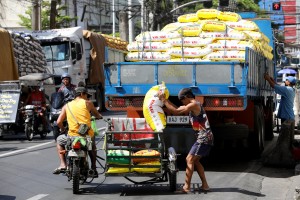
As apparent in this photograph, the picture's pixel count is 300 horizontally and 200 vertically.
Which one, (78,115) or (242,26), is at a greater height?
(242,26)

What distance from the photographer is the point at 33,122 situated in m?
18.9

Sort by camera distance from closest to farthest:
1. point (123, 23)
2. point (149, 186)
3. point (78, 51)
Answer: point (149, 186)
point (78, 51)
point (123, 23)

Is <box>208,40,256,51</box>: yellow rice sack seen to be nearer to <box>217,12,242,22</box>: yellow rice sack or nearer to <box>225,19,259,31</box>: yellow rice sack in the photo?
<box>225,19,259,31</box>: yellow rice sack

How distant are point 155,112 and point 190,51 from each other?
2500mm

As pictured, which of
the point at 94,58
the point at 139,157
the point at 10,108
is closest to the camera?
the point at 139,157

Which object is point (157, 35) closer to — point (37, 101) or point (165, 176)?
point (165, 176)

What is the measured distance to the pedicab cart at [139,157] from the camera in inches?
389

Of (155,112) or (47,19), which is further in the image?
(47,19)

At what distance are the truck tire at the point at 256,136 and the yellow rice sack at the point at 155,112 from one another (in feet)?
12.1

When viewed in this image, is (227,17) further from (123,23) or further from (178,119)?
(123,23)

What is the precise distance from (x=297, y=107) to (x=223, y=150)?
19.6ft

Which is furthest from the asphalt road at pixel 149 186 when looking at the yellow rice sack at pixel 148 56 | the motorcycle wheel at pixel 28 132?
the motorcycle wheel at pixel 28 132

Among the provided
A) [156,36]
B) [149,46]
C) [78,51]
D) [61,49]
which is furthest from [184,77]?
[61,49]

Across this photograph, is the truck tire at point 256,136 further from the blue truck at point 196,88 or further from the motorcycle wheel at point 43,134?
the motorcycle wheel at point 43,134
